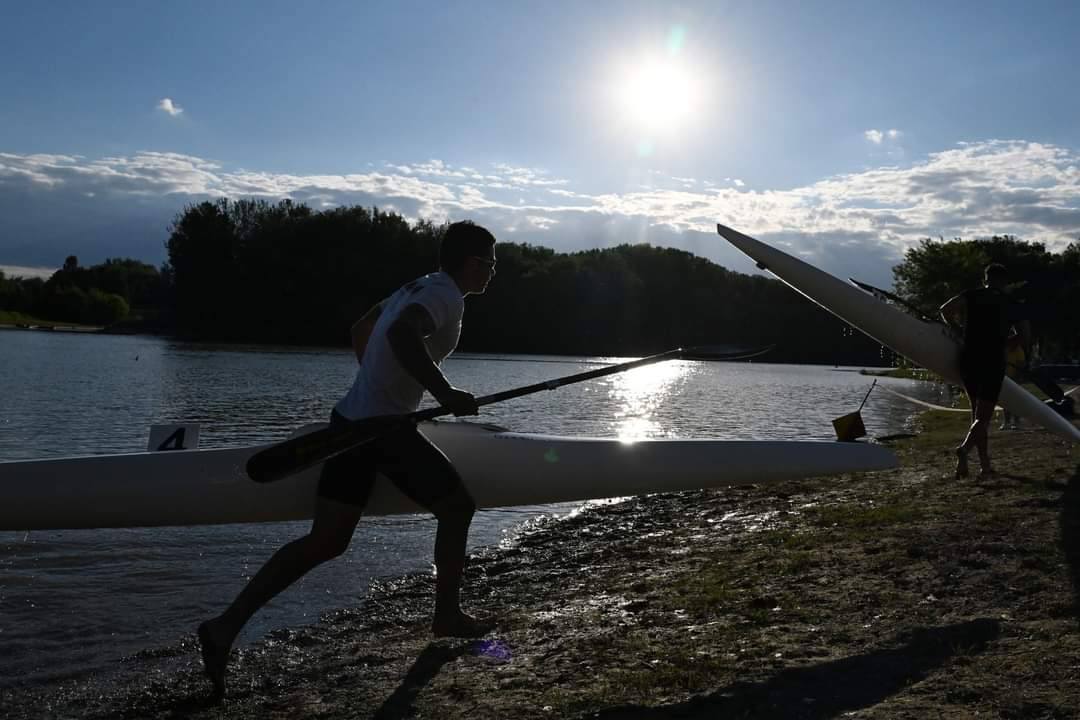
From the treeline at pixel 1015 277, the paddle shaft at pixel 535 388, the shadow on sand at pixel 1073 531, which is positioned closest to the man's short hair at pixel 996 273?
the shadow on sand at pixel 1073 531

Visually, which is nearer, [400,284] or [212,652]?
[212,652]

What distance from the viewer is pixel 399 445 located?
3430 millimetres

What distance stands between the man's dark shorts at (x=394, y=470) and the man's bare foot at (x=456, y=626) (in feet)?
1.68

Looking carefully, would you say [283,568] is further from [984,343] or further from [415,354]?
[984,343]

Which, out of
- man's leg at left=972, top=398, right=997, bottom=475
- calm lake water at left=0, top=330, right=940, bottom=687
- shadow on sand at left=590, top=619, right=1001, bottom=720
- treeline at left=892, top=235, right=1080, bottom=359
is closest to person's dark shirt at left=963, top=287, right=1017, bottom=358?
man's leg at left=972, top=398, right=997, bottom=475

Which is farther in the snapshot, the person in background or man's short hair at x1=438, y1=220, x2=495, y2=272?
the person in background

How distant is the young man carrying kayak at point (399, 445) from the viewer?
3.31 meters

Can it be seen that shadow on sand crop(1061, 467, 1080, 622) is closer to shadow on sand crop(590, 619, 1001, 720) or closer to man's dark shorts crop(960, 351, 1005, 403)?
shadow on sand crop(590, 619, 1001, 720)

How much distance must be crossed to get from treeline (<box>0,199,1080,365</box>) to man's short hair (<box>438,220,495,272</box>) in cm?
7906

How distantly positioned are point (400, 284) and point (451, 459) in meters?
90.0

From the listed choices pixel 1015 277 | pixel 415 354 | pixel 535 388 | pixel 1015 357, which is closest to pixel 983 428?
pixel 1015 357

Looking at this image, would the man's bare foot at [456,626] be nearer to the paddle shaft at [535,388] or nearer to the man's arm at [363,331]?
the paddle shaft at [535,388]

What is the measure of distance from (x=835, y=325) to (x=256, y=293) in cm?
6798

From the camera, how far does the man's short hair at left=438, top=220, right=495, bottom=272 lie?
3553 millimetres
